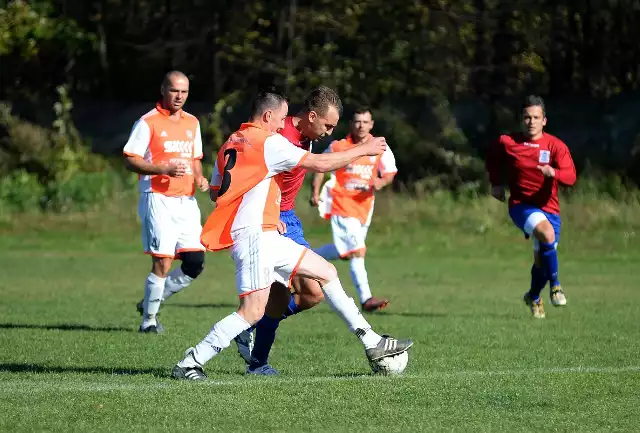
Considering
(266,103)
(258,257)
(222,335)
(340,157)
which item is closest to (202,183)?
(266,103)

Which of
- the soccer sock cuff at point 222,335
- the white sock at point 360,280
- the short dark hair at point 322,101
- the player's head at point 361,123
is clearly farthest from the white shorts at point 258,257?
the player's head at point 361,123

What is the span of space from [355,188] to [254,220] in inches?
254

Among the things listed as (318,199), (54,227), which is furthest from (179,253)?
(54,227)

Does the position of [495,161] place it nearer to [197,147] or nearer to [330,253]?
[330,253]

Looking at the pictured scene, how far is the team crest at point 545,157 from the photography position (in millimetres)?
12953

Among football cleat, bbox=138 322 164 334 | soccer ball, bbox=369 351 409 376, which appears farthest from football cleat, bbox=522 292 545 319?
soccer ball, bbox=369 351 409 376

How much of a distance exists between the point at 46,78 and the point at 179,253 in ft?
69.8

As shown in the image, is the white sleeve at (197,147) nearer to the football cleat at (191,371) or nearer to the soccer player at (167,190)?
the soccer player at (167,190)

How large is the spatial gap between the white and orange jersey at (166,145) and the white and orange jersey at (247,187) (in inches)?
139

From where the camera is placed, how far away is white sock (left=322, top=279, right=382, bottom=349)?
26.7 feet

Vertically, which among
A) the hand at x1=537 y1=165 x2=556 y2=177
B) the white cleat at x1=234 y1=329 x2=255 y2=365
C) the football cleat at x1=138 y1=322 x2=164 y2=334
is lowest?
the football cleat at x1=138 y1=322 x2=164 y2=334

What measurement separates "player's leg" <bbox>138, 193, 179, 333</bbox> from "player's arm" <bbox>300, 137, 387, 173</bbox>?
410cm

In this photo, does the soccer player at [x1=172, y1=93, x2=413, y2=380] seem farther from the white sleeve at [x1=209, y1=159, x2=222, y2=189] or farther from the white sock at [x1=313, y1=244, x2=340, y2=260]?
the white sock at [x1=313, y1=244, x2=340, y2=260]

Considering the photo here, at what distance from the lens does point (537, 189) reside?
13000 mm
